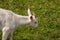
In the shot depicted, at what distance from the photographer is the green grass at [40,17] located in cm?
1053

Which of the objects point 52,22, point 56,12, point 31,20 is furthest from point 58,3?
point 31,20

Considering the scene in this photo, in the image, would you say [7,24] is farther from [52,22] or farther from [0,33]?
[52,22]

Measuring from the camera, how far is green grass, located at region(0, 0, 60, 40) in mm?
10531

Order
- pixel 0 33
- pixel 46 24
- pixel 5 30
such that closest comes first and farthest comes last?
pixel 5 30
pixel 0 33
pixel 46 24

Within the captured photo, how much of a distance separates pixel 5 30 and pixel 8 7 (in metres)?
2.94

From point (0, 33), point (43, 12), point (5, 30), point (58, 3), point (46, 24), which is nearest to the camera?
point (5, 30)

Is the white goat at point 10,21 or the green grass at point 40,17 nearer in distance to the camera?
the white goat at point 10,21

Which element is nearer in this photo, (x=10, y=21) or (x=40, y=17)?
(x=10, y=21)

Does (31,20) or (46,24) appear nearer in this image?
(31,20)

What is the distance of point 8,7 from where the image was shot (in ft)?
40.4

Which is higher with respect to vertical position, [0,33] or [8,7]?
[8,7]

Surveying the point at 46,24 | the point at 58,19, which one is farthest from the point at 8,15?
the point at 58,19

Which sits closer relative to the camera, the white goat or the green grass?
the white goat

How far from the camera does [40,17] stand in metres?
11.8
